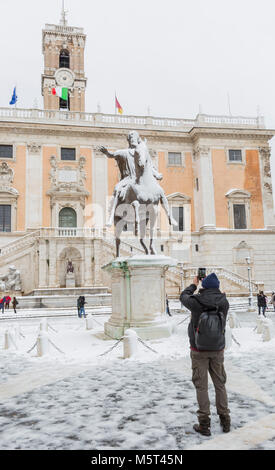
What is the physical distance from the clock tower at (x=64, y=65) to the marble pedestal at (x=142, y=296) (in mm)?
34680

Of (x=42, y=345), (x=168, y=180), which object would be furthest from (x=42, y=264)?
(x=42, y=345)

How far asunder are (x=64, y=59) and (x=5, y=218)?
2330 centimetres

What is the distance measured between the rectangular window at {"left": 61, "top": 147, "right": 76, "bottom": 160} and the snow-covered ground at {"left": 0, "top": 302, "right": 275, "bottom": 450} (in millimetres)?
25511

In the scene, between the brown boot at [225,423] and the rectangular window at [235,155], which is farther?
the rectangular window at [235,155]

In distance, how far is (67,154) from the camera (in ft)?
105

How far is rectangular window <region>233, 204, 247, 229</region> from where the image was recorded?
109 ft

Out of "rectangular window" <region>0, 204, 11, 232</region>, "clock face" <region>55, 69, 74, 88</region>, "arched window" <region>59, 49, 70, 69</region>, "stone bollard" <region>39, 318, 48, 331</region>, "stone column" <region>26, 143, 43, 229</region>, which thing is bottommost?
"stone bollard" <region>39, 318, 48, 331</region>

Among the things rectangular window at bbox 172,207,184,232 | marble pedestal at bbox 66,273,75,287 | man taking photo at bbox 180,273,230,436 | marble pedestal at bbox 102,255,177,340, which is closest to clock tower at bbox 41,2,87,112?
rectangular window at bbox 172,207,184,232

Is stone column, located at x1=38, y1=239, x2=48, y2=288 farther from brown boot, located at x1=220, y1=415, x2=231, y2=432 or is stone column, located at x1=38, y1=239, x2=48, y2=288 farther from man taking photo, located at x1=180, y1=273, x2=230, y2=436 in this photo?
brown boot, located at x1=220, y1=415, x2=231, y2=432

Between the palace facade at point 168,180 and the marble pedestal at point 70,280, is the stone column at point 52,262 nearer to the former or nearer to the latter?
the marble pedestal at point 70,280

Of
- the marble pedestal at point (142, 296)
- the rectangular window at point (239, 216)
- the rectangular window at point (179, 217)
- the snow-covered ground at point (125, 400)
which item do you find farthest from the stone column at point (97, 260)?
the snow-covered ground at point (125, 400)

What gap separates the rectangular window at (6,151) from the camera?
30.8m

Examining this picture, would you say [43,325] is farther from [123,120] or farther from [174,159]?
[123,120]

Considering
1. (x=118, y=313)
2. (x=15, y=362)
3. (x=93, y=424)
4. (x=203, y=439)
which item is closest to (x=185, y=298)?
(x=203, y=439)
